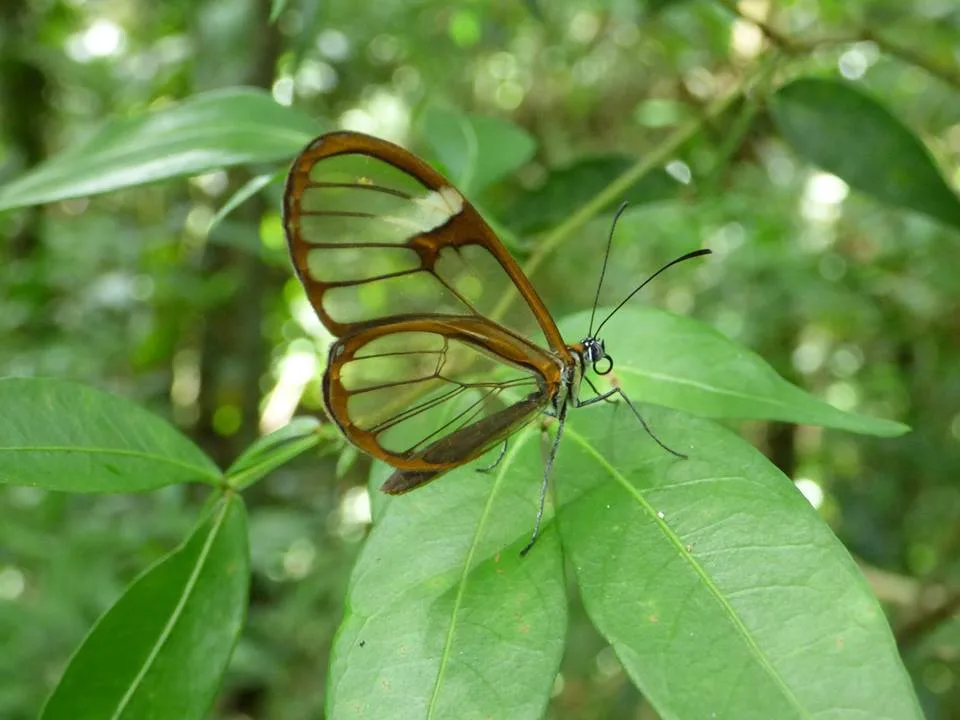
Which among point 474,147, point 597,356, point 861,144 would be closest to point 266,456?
point 597,356

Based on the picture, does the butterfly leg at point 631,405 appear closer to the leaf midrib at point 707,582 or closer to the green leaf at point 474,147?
the leaf midrib at point 707,582

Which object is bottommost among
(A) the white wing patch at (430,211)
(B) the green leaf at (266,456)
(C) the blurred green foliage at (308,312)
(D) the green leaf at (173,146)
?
(C) the blurred green foliage at (308,312)

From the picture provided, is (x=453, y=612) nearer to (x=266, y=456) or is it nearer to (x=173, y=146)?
(x=266, y=456)

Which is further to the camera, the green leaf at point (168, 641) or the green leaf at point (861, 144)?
the green leaf at point (861, 144)

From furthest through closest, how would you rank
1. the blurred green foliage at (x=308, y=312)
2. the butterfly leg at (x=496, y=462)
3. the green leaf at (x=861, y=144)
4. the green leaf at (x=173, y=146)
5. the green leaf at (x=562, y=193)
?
the blurred green foliage at (x=308, y=312) < the green leaf at (x=562, y=193) < the green leaf at (x=861, y=144) < the green leaf at (x=173, y=146) < the butterfly leg at (x=496, y=462)

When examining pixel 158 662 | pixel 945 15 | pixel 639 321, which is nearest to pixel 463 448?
pixel 639 321

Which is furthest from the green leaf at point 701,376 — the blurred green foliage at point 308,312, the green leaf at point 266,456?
the blurred green foliage at point 308,312
